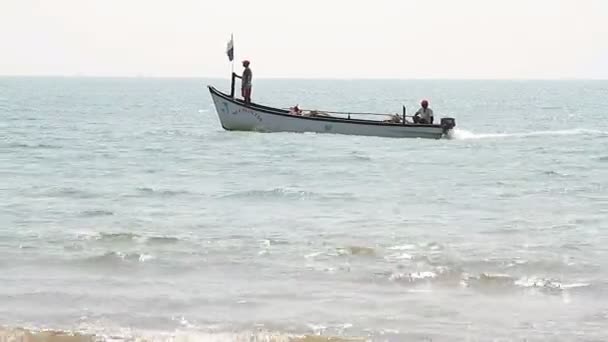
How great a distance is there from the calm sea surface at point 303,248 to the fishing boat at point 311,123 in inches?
171

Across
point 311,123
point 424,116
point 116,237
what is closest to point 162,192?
point 116,237

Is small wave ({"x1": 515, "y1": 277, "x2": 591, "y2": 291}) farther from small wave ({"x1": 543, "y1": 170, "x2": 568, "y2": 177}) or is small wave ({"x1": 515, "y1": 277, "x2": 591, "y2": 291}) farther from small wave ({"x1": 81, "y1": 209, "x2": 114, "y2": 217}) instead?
small wave ({"x1": 543, "y1": 170, "x2": 568, "y2": 177})

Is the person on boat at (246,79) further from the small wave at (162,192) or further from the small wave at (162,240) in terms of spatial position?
the small wave at (162,240)

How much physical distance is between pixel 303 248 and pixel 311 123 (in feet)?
72.3

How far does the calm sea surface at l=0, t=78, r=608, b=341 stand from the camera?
36.4ft

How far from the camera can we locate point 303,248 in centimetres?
1570

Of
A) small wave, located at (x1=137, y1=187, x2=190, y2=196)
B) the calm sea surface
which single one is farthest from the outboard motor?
small wave, located at (x1=137, y1=187, x2=190, y2=196)

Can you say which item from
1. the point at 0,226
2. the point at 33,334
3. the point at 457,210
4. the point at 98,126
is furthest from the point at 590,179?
the point at 98,126

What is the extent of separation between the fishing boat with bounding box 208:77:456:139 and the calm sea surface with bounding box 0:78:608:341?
4332mm

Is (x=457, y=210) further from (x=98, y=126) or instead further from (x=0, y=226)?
(x=98, y=126)

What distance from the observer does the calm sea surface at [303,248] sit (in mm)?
11109

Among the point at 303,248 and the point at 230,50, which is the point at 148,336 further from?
the point at 230,50

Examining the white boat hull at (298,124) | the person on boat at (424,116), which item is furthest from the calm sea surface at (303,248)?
the person on boat at (424,116)

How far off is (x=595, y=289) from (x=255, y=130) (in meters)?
27.1
